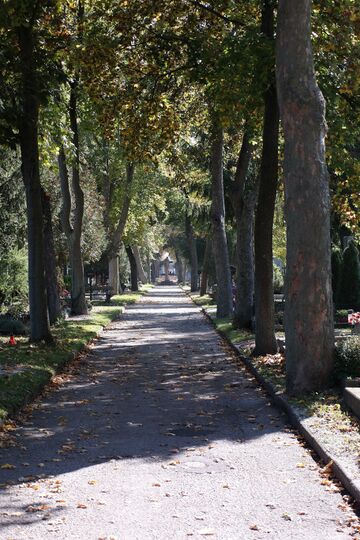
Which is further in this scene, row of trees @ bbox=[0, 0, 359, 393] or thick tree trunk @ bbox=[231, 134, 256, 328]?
thick tree trunk @ bbox=[231, 134, 256, 328]

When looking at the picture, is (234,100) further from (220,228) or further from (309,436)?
(220,228)

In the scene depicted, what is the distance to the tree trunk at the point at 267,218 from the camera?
15.4 m

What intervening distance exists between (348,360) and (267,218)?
526 cm

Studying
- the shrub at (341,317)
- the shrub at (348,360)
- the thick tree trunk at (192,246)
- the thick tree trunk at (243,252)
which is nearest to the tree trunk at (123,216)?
the thick tree trunk at (192,246)

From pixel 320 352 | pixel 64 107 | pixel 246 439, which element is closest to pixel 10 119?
pixel 64 107

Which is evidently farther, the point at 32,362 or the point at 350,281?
the point at 350,281

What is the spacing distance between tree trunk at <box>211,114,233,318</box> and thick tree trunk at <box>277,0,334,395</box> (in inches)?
546

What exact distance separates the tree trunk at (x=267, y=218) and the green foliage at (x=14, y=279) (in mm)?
13589

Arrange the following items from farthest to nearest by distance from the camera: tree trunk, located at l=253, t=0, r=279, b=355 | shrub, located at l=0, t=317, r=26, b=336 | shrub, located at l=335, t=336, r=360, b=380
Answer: shrub, located at l=0, t=317, r=26, b=336 < tree trunk, located at l=253, t=0, r=279, b=355 < shrub, located at l=335, t=336, r=360, b=380

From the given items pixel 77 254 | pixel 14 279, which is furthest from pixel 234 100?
pixel 77 254

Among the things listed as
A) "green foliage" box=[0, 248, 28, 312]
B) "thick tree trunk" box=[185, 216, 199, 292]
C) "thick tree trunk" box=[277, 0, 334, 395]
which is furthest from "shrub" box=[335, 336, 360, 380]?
"thick tree trunk" box=[185, 216, 199, 292]

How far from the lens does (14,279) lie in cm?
2828

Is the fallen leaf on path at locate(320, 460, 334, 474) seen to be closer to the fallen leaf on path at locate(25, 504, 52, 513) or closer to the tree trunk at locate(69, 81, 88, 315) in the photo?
the fallen leaf on path at locate(25, 504, 52, 513)

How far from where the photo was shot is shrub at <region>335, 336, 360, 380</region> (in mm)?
10953
